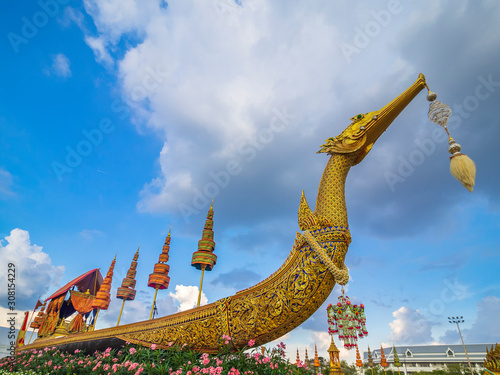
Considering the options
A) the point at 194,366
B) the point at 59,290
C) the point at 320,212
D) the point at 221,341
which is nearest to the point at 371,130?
the point at 320,212

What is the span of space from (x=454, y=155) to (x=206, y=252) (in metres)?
9.21

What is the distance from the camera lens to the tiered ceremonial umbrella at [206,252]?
423 inches

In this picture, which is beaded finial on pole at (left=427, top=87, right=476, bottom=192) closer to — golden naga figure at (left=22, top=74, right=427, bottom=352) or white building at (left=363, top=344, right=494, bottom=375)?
golden naga figure at (left=22, top=74, right=427, bottom=352)

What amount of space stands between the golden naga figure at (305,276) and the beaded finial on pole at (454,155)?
94 cm

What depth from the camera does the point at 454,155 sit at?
3.71 meters

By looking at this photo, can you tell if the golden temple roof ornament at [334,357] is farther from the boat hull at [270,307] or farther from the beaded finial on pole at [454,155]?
the beaded finial on pole at [454,155]

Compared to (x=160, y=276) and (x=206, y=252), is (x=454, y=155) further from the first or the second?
(x=160, y=276)

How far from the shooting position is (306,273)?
179 inches

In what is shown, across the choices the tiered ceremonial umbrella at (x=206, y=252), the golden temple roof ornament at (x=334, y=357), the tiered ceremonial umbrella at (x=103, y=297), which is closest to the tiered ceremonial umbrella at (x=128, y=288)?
the tiered ceremonial umbrella at (x=103, y=297)

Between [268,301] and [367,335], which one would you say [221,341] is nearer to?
[268,301]

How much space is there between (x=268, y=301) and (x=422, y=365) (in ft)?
197

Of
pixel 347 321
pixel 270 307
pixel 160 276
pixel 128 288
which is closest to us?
pixel 347 321

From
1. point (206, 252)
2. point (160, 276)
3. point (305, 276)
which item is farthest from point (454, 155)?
point (160, 276)

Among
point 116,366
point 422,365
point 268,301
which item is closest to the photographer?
point 268,301
